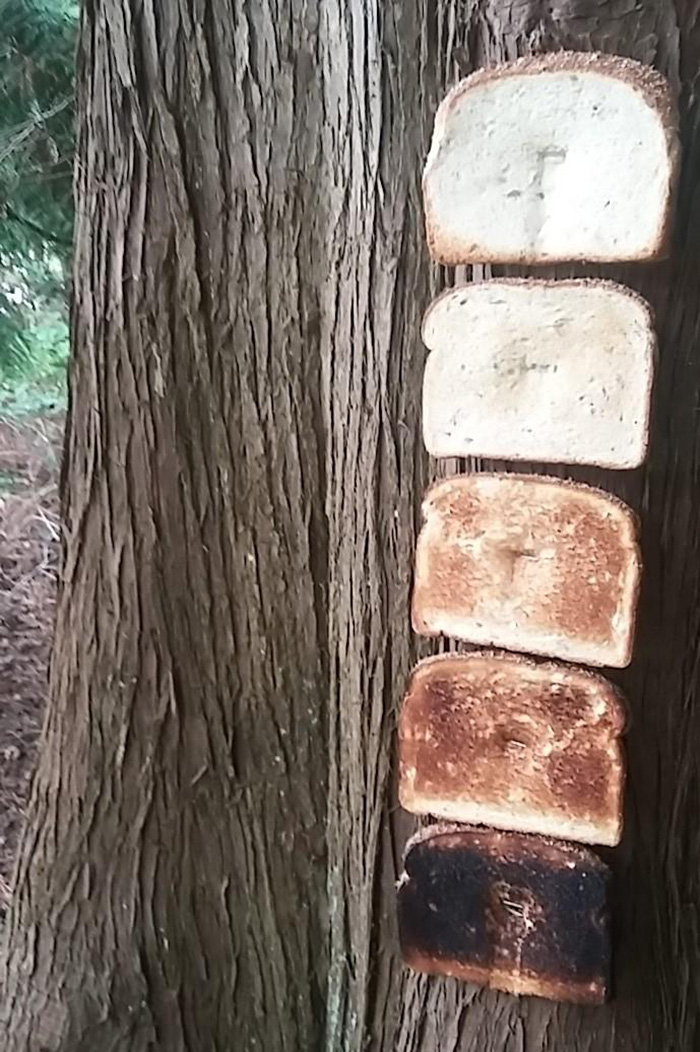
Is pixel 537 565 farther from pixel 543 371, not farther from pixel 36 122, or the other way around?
pixel 36 122

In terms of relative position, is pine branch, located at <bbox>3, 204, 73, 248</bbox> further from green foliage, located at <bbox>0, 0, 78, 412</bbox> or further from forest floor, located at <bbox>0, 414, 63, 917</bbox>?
forest floor, located at <bbox>0, 414, 63, 917</bbox>

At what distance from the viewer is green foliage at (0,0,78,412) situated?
170 centimetres

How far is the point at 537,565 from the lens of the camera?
1185mm

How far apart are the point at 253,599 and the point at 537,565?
1.26 feet

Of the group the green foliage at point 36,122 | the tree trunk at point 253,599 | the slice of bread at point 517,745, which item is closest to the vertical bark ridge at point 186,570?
the tree trunk at point 253,599

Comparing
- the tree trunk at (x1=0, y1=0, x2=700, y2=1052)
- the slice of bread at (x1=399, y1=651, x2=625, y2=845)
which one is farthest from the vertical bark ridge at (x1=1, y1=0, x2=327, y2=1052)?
the slice of bread at (x1=399, y1=651, x2=625, y2=845)

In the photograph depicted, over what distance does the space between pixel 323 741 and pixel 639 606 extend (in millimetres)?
449

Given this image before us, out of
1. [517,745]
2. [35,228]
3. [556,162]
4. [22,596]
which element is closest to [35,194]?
[35,228]

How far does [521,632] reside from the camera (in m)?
1.20

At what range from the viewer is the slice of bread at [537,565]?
1.16 m

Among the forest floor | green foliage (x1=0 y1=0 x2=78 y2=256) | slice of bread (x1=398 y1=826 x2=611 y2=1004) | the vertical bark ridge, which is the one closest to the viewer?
slice of bread (x1=398 y1=826 x2=611 y2=1004)

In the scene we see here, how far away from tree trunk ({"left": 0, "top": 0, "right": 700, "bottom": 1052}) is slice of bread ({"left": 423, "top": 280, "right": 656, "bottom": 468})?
0.08 meters

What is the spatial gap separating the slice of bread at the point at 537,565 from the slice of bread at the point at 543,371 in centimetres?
4

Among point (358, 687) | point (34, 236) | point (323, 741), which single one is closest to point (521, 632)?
point (358, 687)
